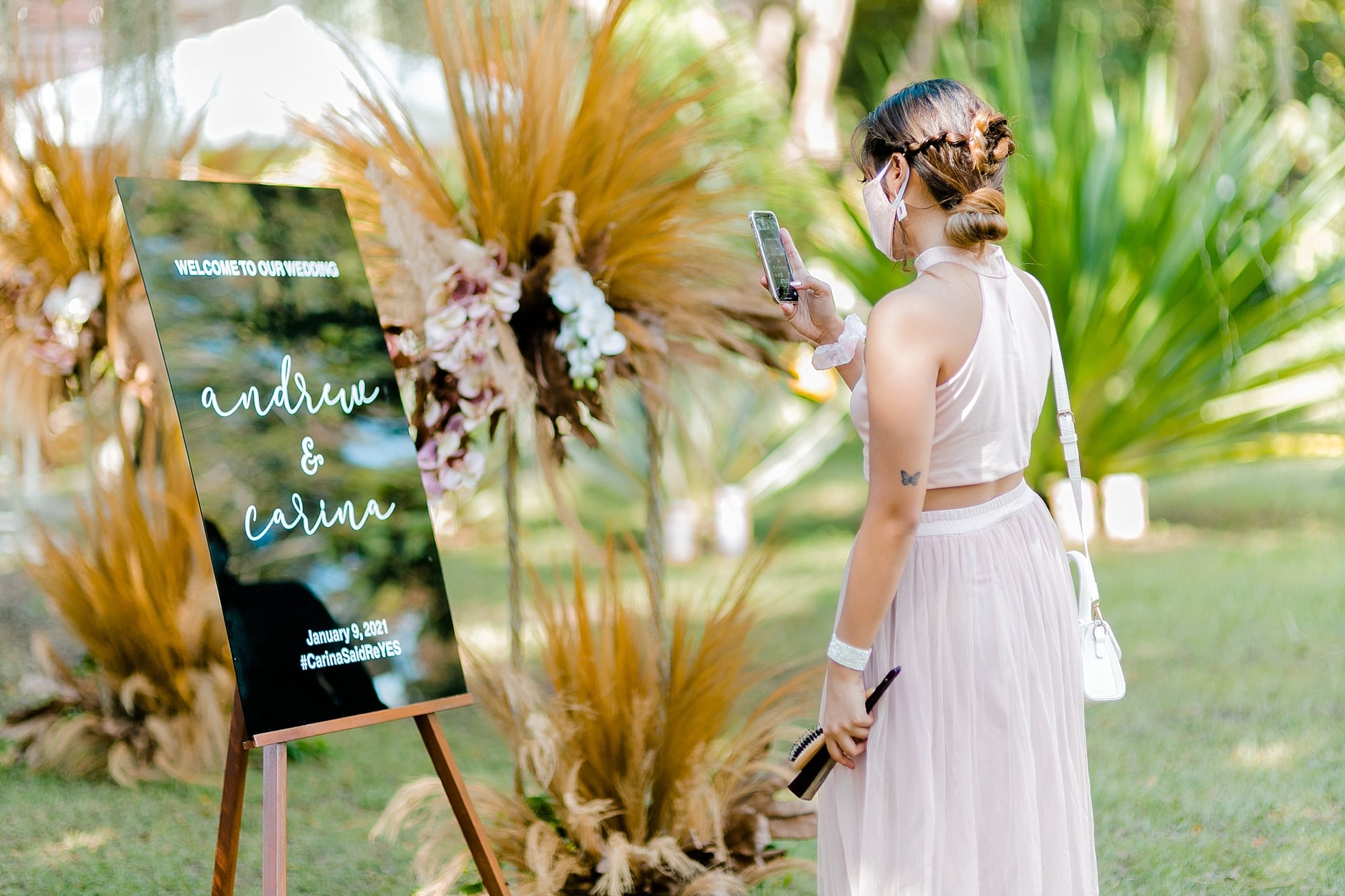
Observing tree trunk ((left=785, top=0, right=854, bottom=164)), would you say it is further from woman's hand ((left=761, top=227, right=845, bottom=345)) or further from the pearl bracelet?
the pearl bracelet

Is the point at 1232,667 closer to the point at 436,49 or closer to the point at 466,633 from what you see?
the point at 466,633

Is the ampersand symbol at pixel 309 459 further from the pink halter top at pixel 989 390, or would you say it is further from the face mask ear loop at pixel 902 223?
the face mask ear loop at pixel 902 223

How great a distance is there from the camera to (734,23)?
7.93 metres

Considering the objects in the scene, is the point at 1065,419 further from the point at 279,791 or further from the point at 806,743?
the point at 279,791

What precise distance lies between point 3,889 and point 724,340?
2123 mm

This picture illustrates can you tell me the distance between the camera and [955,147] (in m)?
1.69

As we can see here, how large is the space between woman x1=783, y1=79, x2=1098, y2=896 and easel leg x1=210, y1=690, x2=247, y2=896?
41.0 inches

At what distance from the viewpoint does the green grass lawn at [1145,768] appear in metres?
2.93

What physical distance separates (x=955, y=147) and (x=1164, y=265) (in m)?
4.97

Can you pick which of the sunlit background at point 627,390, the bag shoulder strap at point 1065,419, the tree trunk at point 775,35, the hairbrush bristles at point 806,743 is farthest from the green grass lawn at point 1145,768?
the tree trunk at point 775,35

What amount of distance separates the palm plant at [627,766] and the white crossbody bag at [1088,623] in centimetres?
95

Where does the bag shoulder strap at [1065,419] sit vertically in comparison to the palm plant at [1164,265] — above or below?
below

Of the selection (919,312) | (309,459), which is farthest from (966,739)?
(309,459)

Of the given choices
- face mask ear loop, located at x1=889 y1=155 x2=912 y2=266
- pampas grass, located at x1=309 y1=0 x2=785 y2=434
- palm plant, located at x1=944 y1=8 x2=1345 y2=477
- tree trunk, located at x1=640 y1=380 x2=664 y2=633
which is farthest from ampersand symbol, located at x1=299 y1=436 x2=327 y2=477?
palm plant, located at x1=944 y1=8 x2=1345 y2=477
